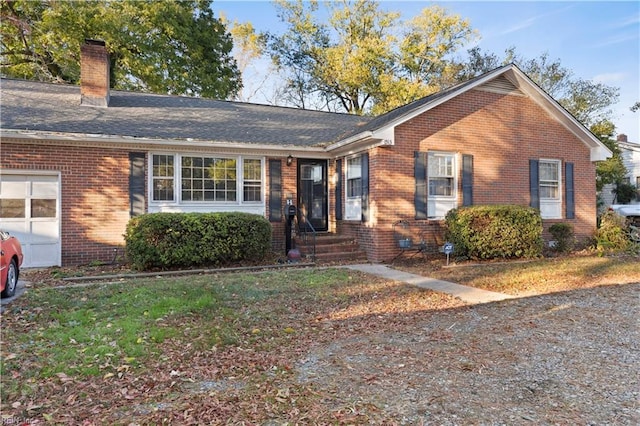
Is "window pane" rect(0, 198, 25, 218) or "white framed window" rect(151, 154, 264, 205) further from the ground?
"white framed window" rect(151, 154, 264, 205)

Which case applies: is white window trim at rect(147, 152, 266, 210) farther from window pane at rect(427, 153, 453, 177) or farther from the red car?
window pane at rect(427, 153, 453, 177)

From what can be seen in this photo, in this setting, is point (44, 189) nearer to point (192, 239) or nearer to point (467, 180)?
point (192, 239)

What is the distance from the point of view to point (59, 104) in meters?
11.4

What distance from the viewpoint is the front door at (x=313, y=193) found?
39.4 feet

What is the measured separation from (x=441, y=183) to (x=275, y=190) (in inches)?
182

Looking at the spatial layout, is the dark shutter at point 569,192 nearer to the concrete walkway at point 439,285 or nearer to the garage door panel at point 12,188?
the concrete walkway at point 439,285

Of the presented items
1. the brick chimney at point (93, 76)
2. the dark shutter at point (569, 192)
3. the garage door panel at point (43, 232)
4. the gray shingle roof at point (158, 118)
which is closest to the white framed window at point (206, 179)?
the gray shingle roof at point (158, 118)

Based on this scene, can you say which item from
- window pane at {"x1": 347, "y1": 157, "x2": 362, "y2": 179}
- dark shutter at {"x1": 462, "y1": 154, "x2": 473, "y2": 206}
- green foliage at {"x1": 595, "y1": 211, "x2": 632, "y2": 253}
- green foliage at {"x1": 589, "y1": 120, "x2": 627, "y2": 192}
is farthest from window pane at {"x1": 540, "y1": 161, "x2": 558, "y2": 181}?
green foliage at {"x1": 589, "y1": 120, "x2": 627, "y2": 192}

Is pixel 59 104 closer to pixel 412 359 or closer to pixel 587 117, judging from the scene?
pixel 412 359

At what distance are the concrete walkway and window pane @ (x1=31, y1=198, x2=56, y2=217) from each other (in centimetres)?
711

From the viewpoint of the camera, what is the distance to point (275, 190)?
37.4ft

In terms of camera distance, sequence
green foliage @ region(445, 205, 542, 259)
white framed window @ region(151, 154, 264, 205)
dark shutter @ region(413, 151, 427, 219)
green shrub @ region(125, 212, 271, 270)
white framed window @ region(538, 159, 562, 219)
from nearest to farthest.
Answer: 1. green shrub @ region(125, 212, 271, 270)
2. green foliage @ region(445, 205, 542, 259)
3. white framed window @ region(151, 154, 264, 205)
4. dark shutter @ region(413, 151, 427, 219)
5. white framed window @ region(538, 159, 562, 219)

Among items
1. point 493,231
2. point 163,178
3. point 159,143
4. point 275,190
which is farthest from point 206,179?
point 493,231

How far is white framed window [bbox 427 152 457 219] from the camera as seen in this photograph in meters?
11.1
